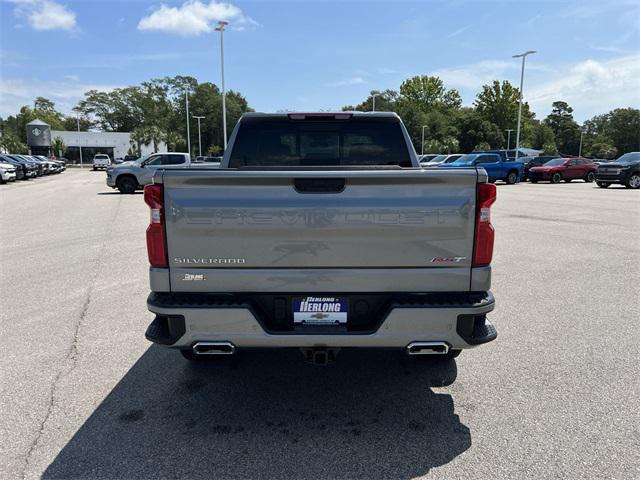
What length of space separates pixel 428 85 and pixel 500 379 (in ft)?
373

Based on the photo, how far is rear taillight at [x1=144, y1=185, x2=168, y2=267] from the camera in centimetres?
288

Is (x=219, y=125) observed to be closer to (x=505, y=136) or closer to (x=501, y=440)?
(x=505, y=136)

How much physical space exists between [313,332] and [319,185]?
93cm

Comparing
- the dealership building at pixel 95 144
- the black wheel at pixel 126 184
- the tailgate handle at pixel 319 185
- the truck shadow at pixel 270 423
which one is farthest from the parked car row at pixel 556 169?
the dealership building at pixel 95 144

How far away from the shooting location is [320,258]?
9.61 feet

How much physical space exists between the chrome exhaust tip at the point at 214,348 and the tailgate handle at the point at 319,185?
1079 millimetres

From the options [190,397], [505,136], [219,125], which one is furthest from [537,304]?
[219,125]

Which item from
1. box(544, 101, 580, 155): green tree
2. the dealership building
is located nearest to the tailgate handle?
the dealership building

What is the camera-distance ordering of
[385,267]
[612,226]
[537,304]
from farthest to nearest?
[612,226] → [537,304] → [385,267]

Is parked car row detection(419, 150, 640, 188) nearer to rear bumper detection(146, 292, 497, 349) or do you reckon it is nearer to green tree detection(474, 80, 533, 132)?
rear bumper detection(146, 292, 497, 349)

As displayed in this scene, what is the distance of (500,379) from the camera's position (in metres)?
3.85

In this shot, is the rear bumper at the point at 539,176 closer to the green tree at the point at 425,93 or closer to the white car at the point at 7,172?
the white car at the point at 7,172

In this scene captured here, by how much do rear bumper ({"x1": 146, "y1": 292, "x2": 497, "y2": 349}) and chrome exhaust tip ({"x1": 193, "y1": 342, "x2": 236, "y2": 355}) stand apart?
0.03 metres

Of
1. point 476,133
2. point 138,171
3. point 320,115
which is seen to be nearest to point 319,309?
point 320,115
